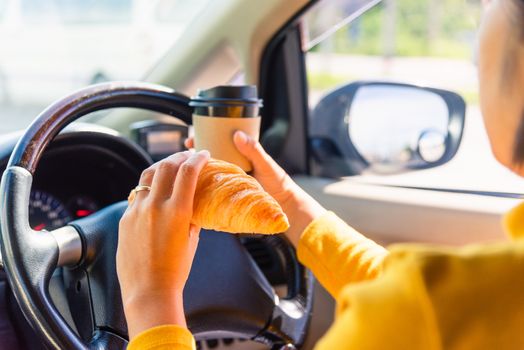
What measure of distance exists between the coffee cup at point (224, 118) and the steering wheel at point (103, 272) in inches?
5.1

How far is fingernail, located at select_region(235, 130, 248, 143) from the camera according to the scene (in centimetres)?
109

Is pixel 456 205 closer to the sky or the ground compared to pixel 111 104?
closer to the ground

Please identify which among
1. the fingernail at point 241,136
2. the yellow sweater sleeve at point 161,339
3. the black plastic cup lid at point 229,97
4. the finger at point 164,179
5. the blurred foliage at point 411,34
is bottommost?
the yellow sweater sleeve at point 161,339

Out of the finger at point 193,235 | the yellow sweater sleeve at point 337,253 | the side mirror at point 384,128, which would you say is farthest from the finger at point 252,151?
the side mirror at point 384,128

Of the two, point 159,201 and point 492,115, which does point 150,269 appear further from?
point 492,115

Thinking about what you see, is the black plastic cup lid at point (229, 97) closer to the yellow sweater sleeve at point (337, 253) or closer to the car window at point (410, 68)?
the yellow sweater sleeve at point (337, 253)

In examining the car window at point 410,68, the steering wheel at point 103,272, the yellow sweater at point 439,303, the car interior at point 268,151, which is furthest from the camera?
the car window at point 410,68

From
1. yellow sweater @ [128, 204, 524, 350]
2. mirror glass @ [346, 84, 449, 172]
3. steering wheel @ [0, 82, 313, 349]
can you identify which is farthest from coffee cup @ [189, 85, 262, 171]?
mirror glass @ [346, 84, 449, 172]

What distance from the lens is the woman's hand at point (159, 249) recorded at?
81 cm

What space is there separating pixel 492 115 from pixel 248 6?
1.13 m

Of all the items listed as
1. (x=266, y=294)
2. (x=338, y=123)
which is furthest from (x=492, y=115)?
(x=338, y=123)

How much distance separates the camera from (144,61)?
323cm

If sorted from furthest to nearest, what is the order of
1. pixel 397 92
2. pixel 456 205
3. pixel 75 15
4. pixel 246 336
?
pixel 75 15 → pixel 397 92 → pixel 456 205 → pixel 246 336

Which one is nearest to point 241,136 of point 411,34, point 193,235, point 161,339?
point 193,235
